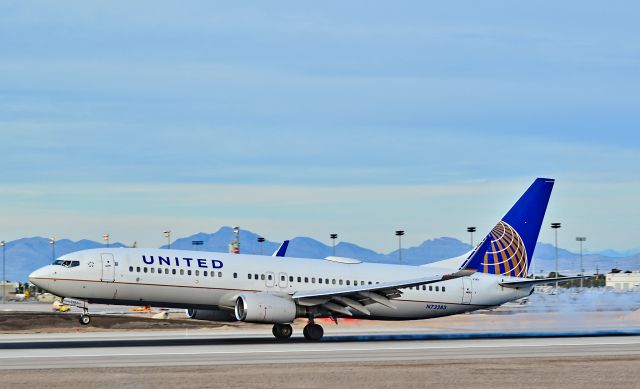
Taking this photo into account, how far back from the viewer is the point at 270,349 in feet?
142

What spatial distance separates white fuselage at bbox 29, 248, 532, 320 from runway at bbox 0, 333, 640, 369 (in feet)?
6.56

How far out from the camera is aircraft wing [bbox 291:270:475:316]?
4981 centimetres

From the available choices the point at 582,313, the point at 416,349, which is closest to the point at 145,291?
the point at 416,349

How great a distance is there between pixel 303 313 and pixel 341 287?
3.45m

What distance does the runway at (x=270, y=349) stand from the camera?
3709 cm

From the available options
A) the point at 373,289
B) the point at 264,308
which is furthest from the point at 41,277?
the point at 373,289

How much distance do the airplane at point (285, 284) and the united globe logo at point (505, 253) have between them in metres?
0.05

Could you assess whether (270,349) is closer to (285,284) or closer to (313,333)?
(313,333)

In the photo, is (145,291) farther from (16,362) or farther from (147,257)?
(16,362)

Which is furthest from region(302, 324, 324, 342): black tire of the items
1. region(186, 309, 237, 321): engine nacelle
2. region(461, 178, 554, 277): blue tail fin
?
region(461, 178, 554, 277): blue tail fin

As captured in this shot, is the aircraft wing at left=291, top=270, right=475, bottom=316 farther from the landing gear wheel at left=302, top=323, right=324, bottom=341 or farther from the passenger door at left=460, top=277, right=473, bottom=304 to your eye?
the passenger door at left=460, top=277, right=473, bottom=304

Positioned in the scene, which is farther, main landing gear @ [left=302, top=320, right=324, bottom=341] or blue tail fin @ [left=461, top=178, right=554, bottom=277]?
blue tail fin @ [left=461, top=178, right=554, bottom=277]

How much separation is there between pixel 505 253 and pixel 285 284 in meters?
13.2

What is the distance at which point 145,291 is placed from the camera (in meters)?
49.1
